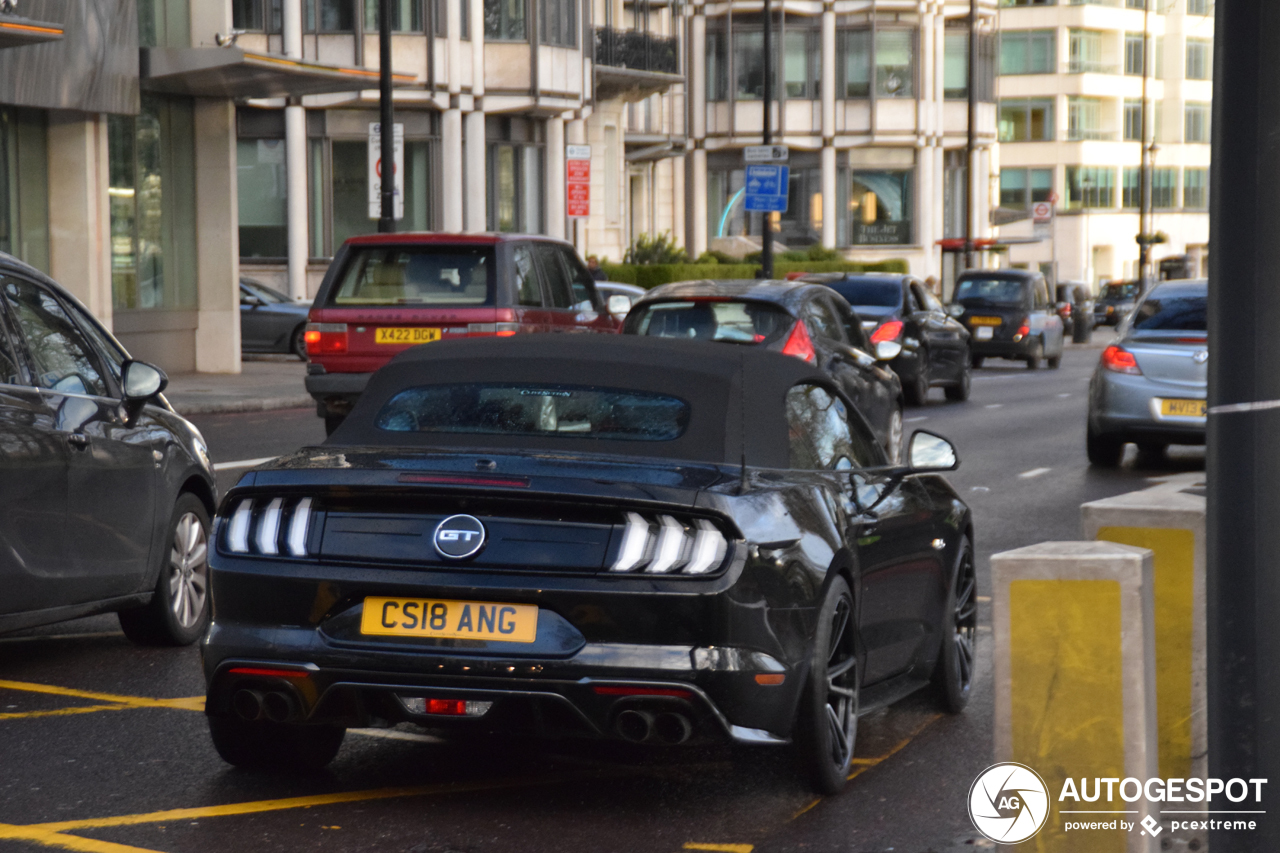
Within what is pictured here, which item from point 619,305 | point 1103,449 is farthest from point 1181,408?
point 619,305

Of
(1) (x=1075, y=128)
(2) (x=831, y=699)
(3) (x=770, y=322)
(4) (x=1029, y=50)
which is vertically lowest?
(2) (x=831, y=699)

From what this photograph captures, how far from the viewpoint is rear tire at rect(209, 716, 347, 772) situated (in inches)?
228

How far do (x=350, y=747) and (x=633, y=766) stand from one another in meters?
0.91

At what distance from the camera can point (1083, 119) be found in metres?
96.8

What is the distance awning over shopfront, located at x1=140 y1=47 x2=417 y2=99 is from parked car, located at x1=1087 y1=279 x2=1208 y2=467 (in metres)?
13.0

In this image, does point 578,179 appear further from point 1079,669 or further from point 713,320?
point 1079,669

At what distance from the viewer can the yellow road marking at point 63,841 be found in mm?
5082

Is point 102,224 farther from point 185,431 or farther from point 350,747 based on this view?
point 350,747

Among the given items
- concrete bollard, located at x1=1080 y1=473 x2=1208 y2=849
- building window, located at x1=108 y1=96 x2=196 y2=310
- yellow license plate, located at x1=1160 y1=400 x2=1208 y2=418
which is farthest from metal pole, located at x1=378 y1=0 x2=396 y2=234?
concrete bollard, located at x1=1080 y1=473 x2=1208 y2=849

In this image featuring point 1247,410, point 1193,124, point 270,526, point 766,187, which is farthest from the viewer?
point 1193,124

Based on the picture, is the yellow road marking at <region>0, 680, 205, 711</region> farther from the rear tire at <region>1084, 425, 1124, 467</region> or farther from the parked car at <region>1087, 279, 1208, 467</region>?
the rear tire at <region>1084, 425, 1124, 467</region>

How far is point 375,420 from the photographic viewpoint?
242 inches

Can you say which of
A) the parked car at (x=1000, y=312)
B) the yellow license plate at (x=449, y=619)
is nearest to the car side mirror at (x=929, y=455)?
the yellow license plate at (x=449, y=619)

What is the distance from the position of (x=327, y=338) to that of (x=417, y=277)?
2.95 feet
